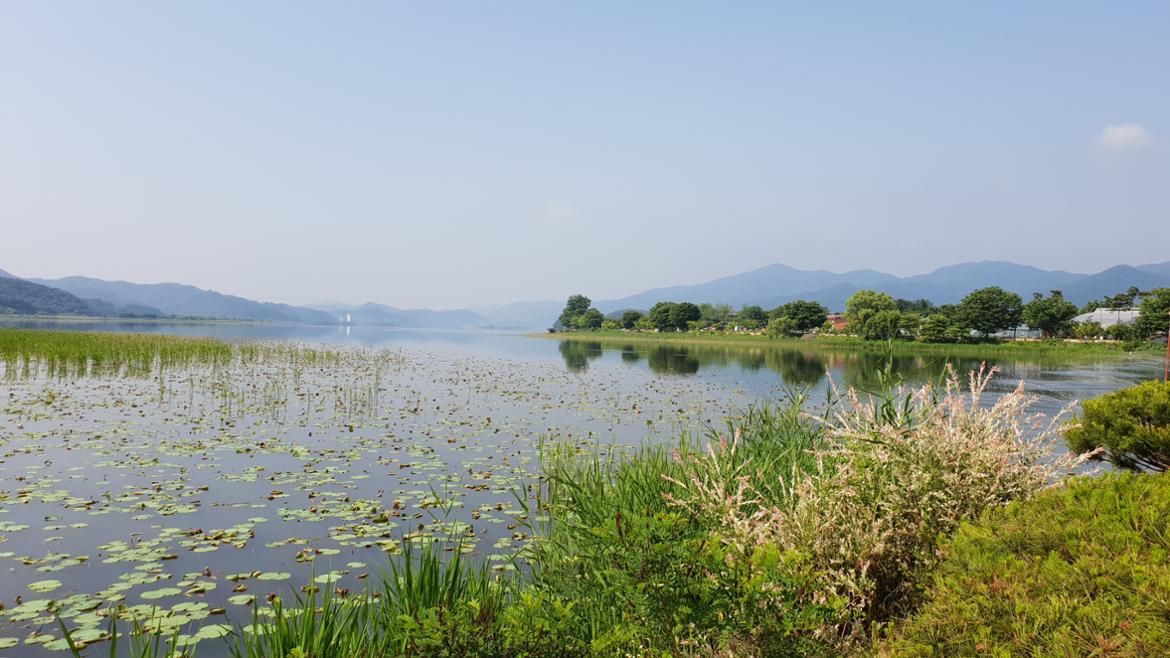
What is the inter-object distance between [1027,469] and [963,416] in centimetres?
64

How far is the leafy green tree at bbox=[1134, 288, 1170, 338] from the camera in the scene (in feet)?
267

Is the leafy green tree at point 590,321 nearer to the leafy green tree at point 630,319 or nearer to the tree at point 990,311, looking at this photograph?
the leafy green tree at point 630,319

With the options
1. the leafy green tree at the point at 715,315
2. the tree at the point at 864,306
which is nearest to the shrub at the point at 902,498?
the tree at the point at 864,306

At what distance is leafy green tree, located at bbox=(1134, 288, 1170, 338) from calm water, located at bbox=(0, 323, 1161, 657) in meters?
78.9

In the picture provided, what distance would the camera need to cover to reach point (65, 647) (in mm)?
5895

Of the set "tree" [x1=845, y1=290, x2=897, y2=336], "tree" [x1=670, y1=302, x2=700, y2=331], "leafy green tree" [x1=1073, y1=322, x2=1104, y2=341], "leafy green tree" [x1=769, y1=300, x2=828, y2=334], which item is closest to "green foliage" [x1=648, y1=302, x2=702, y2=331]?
"tree" [x1=670, y1=302, x2=700, y2=331]

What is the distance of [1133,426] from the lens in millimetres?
7883

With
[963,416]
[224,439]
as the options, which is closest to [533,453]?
[224,439]

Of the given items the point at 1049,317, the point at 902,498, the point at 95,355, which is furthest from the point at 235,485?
the point at 1049,317

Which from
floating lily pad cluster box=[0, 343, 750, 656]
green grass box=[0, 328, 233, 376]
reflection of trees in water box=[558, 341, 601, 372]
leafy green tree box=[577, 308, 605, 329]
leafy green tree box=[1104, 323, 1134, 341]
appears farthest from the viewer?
leafy green tree box=[577, 308, 605, 329]

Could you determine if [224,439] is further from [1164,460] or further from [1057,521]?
[1164,460]

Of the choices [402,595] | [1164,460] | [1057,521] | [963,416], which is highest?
[963,416]

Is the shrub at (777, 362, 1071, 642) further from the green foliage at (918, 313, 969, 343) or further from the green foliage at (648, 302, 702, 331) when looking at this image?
the green foliage at (648, 302, 702, 331)

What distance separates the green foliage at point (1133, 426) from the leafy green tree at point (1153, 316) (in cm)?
9685
